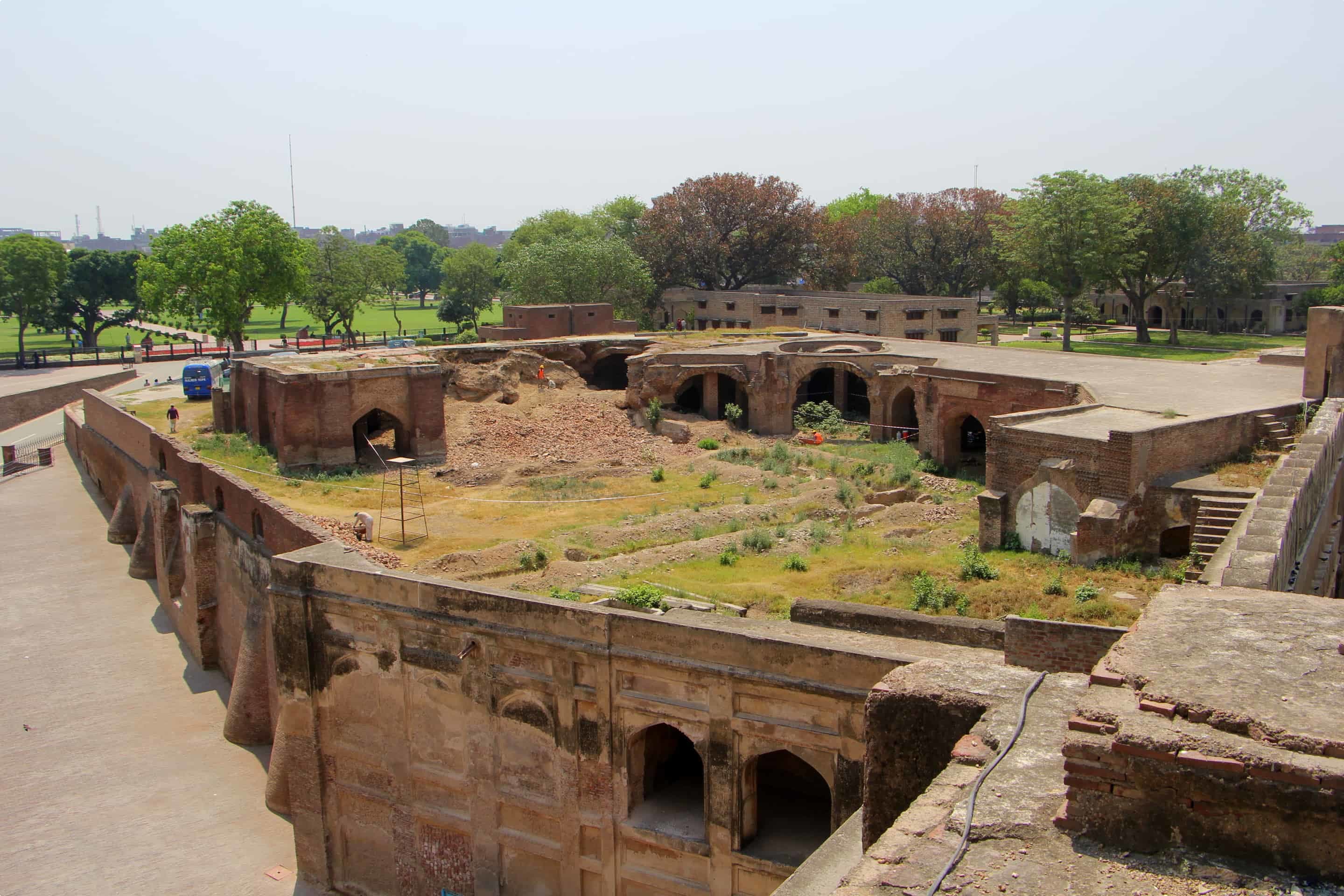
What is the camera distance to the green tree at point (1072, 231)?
40.9 metres

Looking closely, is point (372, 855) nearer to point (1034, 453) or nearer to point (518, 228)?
point (1034, 453)

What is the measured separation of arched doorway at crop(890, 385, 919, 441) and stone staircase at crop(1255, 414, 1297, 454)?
11.1 metres

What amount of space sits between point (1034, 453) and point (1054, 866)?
51.2 ft

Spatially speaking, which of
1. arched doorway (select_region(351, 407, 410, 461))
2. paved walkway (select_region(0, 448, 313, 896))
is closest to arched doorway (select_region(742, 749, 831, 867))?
paved walkway (select_region(0, 448, 313, 896))

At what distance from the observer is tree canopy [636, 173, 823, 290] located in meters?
57.3

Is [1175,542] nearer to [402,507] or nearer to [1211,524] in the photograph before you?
[1211,524]

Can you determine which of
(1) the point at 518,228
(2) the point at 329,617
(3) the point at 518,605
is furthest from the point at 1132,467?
(1) the point at 518,228

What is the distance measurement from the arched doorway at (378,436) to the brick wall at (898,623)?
1745cm

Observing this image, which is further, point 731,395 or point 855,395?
point 731,395

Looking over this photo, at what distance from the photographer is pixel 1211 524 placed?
1705cm

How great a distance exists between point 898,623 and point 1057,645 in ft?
6.86

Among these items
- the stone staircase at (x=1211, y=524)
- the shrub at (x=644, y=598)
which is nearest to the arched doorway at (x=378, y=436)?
the shrub at (x=644, y=598)

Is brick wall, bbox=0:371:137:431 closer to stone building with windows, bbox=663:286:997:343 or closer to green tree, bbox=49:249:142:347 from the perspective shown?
green tree, bbox=49:249:142:347

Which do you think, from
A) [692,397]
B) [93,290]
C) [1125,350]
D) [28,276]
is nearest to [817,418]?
[692,397]
